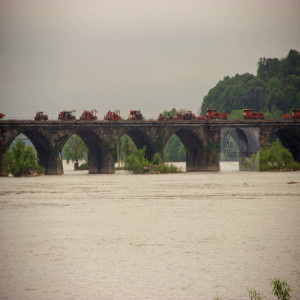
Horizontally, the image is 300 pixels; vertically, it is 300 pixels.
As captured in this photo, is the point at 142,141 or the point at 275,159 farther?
the point at 142,141

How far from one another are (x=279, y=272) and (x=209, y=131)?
85.3 meters

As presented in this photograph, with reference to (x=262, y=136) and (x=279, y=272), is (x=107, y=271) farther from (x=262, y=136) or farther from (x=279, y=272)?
(x=262, y=136)

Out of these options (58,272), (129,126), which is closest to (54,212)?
(58,272)

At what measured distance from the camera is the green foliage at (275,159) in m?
93.4

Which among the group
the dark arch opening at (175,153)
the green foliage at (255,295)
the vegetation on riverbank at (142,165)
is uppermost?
the dark arch opening at (175,153)

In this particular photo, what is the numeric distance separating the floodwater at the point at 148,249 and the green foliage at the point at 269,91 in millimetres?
137822

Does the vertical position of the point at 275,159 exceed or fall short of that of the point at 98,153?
it falls short

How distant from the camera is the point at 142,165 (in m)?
94.6

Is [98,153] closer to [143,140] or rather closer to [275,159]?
[143,140]

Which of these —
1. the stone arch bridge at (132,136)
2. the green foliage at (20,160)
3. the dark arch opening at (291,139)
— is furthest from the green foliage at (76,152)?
the dark arch opening at (291,139)

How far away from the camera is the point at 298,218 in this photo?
107 ft

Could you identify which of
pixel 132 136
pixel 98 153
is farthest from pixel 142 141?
pixel 98 153

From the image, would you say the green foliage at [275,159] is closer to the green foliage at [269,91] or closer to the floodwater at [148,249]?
the floodwater at [148,249]

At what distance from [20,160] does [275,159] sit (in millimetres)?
37305
